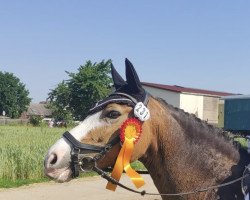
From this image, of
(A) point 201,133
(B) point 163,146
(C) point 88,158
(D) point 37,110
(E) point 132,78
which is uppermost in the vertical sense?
(E) point 132,78

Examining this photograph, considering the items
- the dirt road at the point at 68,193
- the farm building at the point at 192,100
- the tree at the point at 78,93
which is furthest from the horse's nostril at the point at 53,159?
the tree at the point at 78,93

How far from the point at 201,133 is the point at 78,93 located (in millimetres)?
57098

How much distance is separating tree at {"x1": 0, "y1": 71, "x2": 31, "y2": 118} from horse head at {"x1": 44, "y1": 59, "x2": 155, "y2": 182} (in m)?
106

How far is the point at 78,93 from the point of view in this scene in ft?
198

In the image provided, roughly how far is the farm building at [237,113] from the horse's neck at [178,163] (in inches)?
992

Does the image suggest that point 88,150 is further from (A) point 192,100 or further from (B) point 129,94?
(A) point 192,100

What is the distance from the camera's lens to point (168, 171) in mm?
3674

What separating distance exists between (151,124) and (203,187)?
655mm

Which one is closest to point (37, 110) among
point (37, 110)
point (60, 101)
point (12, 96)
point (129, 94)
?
point (37, 110)

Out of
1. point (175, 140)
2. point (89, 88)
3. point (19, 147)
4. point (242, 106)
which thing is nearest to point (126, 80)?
point (175, 140)

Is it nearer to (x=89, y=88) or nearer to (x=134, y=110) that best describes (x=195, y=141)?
(x=134, y=110)

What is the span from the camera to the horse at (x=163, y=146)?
11.7 feet

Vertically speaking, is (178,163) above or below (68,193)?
above

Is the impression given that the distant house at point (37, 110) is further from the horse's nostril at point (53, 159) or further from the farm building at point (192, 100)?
the horse's nostril at point (53, 159)
